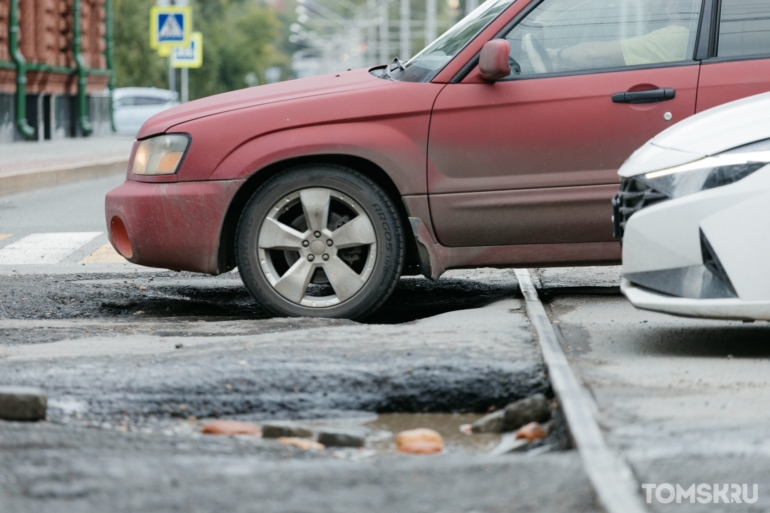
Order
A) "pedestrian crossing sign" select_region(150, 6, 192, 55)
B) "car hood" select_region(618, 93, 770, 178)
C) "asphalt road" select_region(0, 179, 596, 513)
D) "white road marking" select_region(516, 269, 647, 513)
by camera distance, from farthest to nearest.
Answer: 1. "pedestrian crossing sign" select_region(150, 6, 192, 55)
2. "car hood" select_region(618, 93, 770, 178)
3. "asphalt road" select_region(0, 179, 596, 513)
4. "white road marking" select_region(516, 269, 647, 513)

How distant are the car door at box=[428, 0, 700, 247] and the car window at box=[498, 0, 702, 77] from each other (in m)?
0.02

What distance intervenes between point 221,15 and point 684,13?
2447 inches

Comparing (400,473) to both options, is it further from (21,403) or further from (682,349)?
(682,349)

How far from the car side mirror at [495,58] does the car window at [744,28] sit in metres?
1.07

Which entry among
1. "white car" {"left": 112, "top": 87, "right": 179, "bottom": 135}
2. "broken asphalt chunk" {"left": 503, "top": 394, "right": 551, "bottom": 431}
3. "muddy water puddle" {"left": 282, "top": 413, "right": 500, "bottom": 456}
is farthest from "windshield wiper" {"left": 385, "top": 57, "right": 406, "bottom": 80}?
"white car" {"left": 112, "top": 87, "right": 179, "bottom": 135}

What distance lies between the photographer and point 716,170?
466cm

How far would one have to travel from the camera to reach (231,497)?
119 inches

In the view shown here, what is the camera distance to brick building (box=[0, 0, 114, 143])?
955 inches

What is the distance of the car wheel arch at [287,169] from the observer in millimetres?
5785

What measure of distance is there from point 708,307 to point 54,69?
24.8m

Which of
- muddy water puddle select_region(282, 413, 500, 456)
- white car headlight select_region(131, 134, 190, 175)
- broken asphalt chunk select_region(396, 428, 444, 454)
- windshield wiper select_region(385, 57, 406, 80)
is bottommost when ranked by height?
muddy water puddle select_region(282, 413, 500, 456)

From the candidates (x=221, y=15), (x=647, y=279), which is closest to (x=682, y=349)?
(x=647, y=279)

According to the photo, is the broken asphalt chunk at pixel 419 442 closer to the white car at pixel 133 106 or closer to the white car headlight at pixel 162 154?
the white car headlight at pixel 162 154

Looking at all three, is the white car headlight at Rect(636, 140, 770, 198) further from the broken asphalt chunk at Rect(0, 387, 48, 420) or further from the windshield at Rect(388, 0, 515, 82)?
the broken asphalt chunk at Rect(0, 387, 48, 420)
